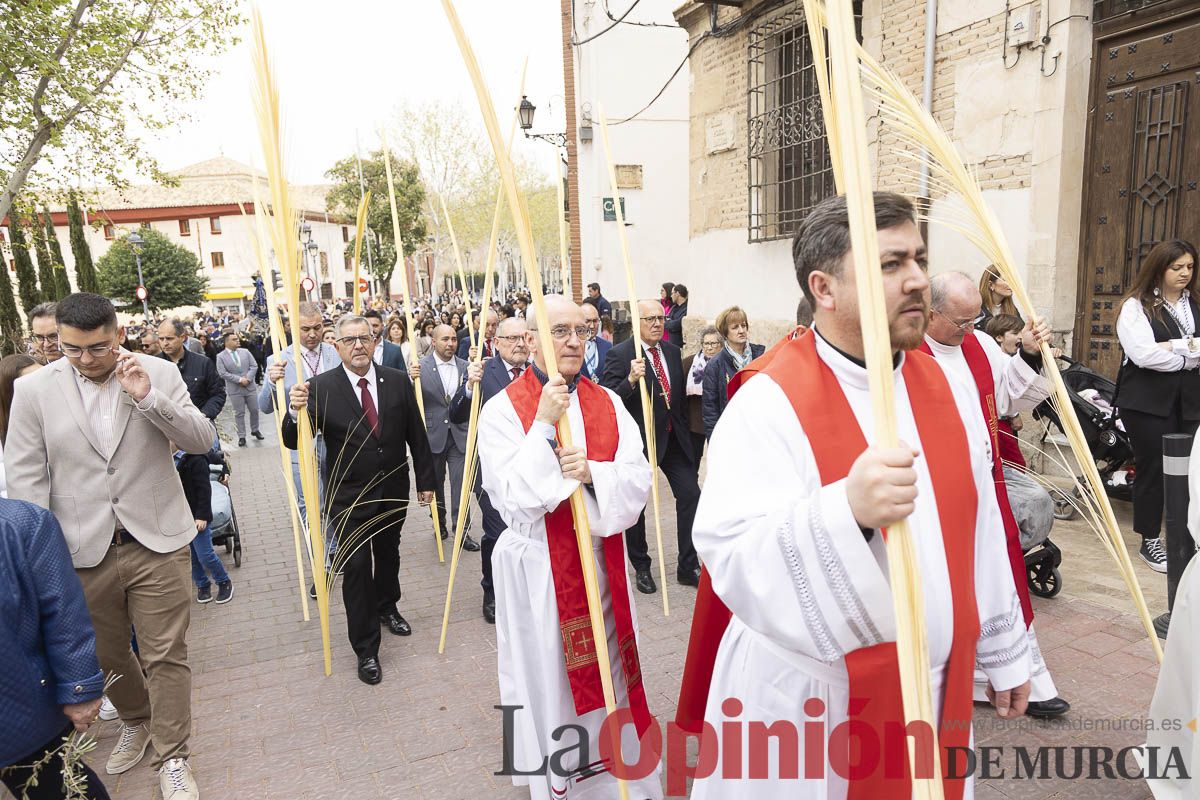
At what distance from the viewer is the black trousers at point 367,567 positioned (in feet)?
14.1

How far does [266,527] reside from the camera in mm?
7680

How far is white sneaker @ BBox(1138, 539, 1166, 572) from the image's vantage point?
5039mm

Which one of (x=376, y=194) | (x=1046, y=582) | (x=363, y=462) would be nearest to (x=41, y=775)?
(x=363, y=462)

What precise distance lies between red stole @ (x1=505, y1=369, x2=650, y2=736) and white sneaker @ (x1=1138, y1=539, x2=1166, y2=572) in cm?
388

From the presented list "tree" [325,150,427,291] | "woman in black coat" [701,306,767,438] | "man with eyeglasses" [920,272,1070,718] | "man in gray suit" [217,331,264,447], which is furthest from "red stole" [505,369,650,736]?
"tree" [325,150,427,291]

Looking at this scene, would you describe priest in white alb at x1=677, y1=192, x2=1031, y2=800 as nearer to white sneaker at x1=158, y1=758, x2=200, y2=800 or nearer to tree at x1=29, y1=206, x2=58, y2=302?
white sneaker at x1=158, y1=758, x2=200, y2=800

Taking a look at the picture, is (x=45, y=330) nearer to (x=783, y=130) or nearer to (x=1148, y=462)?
(x=1148, y=462)

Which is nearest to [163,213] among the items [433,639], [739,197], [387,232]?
[387,232]

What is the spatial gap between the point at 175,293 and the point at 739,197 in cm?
4653

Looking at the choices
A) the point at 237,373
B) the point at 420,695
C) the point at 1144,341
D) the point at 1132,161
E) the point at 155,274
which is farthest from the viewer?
the point at 155,274

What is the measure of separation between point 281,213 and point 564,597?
2.15m

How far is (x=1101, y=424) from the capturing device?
224 inches

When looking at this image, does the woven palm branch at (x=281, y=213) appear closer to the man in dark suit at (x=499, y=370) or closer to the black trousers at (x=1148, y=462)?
the man in dark suit at (x=499, y=370)

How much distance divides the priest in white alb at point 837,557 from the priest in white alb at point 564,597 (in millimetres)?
989
